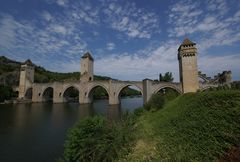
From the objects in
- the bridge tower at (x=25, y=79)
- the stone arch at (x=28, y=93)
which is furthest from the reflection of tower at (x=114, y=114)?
the bridge tower at (x=25, y=79)

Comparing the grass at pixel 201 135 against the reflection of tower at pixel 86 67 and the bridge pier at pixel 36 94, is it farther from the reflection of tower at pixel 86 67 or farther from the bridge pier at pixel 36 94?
the bridge pier at pixel 36 94

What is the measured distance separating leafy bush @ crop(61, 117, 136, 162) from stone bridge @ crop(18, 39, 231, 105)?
3209cm

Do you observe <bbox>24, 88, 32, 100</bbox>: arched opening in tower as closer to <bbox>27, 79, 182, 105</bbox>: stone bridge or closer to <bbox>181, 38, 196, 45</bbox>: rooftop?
<bbox>27, 79, 182, 105</bbox>: stone bridge

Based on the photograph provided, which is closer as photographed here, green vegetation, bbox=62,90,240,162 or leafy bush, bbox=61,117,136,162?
green vegetation, bbox=62,90,240,162

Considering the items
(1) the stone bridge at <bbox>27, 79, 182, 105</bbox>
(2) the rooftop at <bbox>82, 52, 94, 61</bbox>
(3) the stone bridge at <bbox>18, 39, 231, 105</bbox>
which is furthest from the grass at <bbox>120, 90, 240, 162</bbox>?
(2) the rooftop at <bbox>82, 52, 94, 61</bbox>

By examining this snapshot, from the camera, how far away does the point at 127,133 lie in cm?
1043

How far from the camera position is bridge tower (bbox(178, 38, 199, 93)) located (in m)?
41.6

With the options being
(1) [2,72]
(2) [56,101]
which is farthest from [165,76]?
(1) [2,72]

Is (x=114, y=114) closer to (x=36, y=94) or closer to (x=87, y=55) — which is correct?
(x=87, y=55)

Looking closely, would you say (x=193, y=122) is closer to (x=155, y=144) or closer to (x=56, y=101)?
(x=155, y=144)

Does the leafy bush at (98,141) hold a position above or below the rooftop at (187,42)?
below

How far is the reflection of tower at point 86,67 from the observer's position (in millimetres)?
53781

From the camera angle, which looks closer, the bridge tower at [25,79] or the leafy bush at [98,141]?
the leafy bush at [98,141]

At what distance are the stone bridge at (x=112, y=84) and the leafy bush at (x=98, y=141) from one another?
105ft
